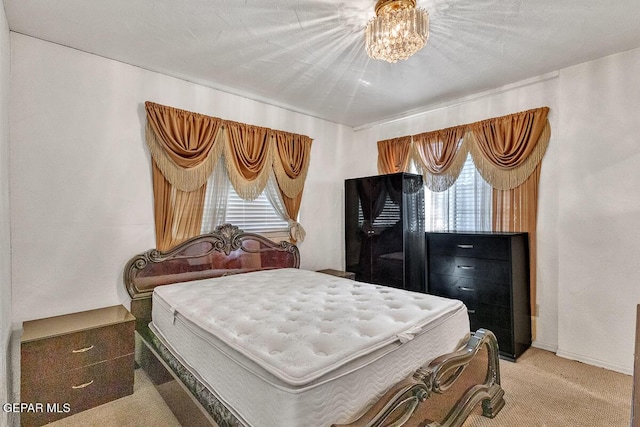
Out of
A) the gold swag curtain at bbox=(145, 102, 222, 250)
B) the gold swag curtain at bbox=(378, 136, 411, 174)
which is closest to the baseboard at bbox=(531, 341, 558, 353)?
the gold swag curtain at bbox=(378, 136, 411, 174)

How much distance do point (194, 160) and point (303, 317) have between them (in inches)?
76.3

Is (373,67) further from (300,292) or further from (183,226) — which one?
(183,226)

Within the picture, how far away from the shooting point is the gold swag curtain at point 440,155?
11.3ft

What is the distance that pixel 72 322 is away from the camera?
85.2 inches

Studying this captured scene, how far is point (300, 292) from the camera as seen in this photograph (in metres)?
2.35

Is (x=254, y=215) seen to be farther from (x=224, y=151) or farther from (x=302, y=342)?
(x=302, y=342)

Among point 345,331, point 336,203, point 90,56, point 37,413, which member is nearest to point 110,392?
point 37,413

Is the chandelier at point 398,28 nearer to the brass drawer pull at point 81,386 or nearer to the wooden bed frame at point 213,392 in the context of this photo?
the wooden bed frame at point 213,392

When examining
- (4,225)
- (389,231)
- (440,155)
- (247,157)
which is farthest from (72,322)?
(440,155)

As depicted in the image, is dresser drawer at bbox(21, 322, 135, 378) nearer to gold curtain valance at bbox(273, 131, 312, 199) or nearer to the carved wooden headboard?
the carved wooden headboard

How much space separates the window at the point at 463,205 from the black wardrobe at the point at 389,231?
145 mm

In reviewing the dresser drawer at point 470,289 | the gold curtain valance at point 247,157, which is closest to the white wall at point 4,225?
the gold curtain valance at point 247,157

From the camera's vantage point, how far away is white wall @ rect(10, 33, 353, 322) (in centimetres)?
220

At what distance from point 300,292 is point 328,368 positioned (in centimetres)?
117
